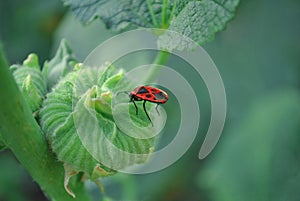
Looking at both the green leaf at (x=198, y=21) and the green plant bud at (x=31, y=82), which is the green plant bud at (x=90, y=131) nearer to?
the green plant bud at (x=31, y=82)

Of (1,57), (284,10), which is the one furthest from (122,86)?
(284,10)

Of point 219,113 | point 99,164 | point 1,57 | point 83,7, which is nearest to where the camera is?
point 1,57

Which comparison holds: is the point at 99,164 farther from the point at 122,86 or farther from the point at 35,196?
the point at 35,196

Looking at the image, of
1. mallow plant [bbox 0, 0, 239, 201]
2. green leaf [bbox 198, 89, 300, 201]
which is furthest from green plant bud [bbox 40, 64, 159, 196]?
green leaf [bbox 198, 89, 300, 201]

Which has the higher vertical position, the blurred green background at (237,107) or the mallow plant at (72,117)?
the mallow plant at (72,117)

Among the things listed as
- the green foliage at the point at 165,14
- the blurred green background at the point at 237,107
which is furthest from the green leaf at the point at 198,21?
the blurred green background at the point at 237,107

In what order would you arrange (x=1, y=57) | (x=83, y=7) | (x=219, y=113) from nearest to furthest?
(x=1, y=57) < (x=83, y=7) < (x=219, y=113)

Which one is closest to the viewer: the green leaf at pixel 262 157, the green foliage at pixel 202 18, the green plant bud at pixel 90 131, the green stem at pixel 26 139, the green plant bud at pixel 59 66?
the green stem at pixel 26 139

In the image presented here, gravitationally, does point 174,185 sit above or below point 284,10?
below
